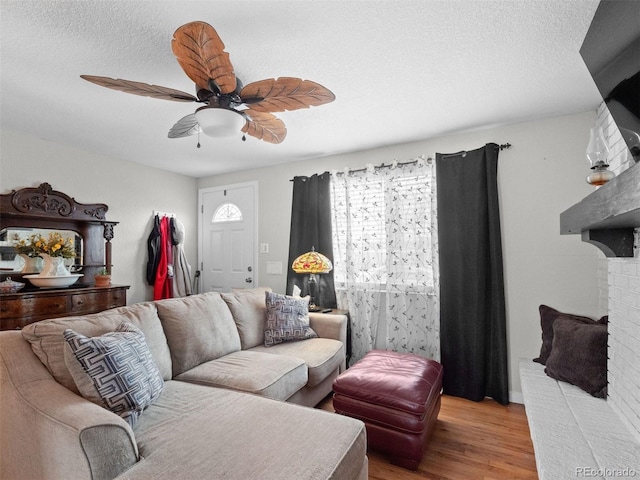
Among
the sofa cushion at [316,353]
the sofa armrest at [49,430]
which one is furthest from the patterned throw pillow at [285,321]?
the sofa armrest at [49,430]

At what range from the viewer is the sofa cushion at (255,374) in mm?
1840

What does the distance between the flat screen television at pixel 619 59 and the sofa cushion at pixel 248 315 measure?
256 centimetres

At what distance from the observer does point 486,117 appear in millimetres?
2572

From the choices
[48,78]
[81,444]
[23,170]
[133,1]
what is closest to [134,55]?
[133,1]

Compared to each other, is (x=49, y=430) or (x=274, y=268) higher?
(x=274, y=268)

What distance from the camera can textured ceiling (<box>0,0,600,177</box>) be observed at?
1.46 meters

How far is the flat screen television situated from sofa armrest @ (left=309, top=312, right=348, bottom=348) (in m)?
2.21

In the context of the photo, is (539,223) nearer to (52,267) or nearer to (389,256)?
(389,256)

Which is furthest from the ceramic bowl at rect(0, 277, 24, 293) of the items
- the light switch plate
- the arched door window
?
the light switch plate

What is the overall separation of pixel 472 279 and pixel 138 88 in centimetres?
277

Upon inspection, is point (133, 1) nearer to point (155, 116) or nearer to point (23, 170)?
point (155, 116)

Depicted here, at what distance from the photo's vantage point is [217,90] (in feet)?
5.26

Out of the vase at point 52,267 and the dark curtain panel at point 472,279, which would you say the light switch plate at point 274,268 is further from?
the vase at point 52,267

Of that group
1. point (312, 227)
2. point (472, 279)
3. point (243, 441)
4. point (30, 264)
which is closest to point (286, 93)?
point (243, 441)
